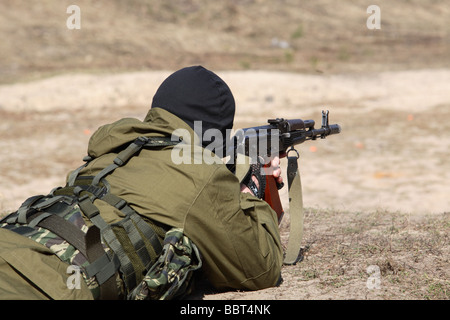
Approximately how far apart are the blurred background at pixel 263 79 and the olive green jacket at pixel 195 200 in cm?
313

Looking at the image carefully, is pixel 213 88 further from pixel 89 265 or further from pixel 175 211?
pixel 89 265

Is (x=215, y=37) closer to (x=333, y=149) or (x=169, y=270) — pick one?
(x=333, y=149)

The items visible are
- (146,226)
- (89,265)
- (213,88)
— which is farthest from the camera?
(213,88)

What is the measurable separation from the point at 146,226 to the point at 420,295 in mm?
1550

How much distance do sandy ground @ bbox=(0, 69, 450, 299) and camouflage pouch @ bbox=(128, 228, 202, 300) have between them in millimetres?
504

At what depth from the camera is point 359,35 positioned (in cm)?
2967

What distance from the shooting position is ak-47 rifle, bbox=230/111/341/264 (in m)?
3.45

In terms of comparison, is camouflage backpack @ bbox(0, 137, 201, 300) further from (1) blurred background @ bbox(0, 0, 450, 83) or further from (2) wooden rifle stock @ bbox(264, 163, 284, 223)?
(1) blurred background @ bbox(0, 0, 450, 83)

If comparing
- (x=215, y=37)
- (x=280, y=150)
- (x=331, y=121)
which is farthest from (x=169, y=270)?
(x=215, y=37)

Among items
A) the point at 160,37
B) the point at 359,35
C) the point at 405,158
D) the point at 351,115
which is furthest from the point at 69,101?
the point at 359,35

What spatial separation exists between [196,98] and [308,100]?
42.5 ft

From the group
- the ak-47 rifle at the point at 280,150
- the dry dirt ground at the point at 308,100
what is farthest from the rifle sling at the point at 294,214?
the dry dirt ground at the point at 308,100

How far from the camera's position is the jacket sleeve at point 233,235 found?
2615 millimetres

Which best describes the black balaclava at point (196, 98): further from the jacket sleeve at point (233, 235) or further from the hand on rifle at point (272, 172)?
the hand on rifle at point (272, 172)
